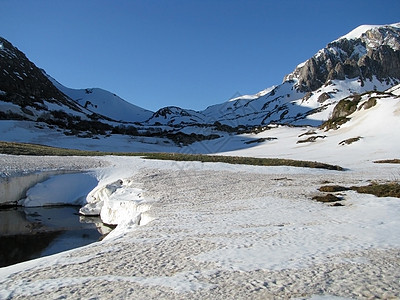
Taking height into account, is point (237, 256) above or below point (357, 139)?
below

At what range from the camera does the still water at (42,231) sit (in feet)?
55.0

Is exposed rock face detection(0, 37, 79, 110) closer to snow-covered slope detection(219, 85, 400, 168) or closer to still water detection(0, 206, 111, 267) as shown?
snow-covered slope detection(219, 85, 400, 168)

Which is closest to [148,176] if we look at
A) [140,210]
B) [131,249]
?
[140,210]

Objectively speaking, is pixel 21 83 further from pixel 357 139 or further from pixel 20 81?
pixel 357 139

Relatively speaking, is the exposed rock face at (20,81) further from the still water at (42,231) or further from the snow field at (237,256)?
the snow field at (237,256)

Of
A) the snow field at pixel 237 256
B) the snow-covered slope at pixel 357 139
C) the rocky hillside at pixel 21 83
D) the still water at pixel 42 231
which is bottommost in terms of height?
the still water at pixel 42 231

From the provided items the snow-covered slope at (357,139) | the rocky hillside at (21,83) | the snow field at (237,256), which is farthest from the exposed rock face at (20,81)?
the snow field at (237,256)

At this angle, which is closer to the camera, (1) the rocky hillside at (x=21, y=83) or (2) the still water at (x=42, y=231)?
(2) the still water at (x=42, y=231)

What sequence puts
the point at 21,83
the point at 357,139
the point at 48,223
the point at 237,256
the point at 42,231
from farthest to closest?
the point at 21,83 < the point at 357,139 < the point at 48,223 < the point at 42,231 < the point at 237,256

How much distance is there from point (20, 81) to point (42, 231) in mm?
130723

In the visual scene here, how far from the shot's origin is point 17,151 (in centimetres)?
3762

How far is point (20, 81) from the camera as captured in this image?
129 meters

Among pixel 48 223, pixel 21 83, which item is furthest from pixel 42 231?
pixel 21 83

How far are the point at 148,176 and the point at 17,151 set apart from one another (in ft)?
64.0
